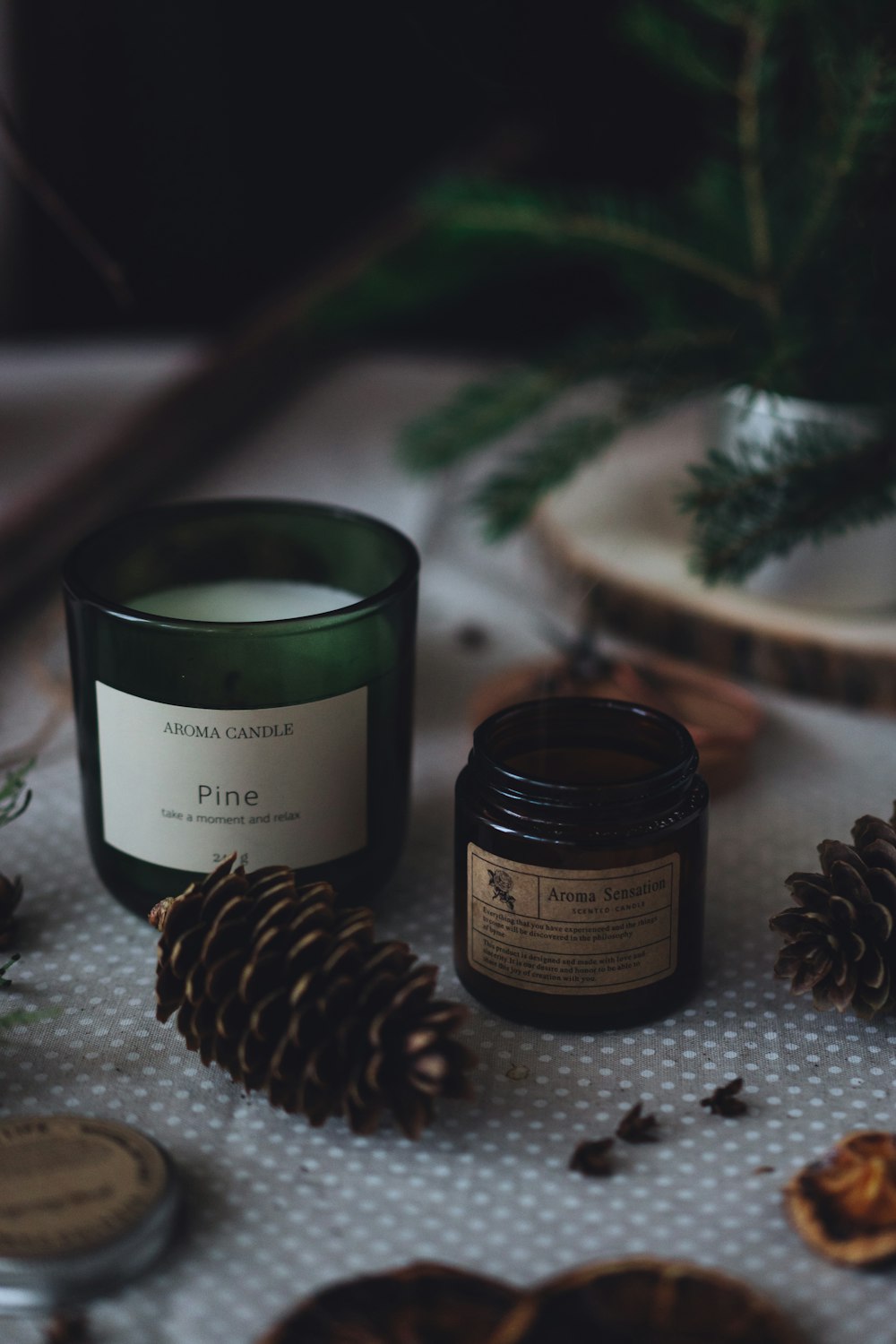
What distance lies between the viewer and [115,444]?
895 mm

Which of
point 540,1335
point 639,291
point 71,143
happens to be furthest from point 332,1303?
point 71,143

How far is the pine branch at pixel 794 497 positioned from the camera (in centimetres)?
65

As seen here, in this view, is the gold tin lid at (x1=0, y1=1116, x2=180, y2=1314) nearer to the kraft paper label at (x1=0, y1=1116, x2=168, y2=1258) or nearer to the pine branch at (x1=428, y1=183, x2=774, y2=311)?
the kraft paper label at (x1=0, y1=1116, x2=168, y2=1258)

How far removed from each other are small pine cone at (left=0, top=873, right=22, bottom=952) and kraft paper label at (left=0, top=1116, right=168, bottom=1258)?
0.12m

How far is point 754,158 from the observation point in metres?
0.73

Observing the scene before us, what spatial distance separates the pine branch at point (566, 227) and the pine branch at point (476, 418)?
8 centimetres

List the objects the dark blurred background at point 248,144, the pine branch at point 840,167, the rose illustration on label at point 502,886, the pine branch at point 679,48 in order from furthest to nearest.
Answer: the dark blurred background at point 248,144
the pine branch at point 679,48
the pine branch at point 840,167
the rose illustration on label at point 502,886

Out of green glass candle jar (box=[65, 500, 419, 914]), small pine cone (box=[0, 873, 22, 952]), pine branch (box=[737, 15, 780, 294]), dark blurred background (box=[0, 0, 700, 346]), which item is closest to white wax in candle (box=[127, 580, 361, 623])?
green glass candle jar (box=[65, 500, 419, 914])

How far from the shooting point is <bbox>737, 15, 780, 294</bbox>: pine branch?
0.70 m

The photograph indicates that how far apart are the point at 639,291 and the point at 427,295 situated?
0.16 metres

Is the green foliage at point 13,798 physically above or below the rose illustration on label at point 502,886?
below

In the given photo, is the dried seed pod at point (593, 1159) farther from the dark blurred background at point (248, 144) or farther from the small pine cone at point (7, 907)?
the dark blurred background at point (248, 144)

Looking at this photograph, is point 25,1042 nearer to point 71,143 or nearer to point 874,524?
point 874,524

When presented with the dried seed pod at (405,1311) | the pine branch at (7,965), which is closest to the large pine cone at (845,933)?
the dried seed pod at (405,1311)
